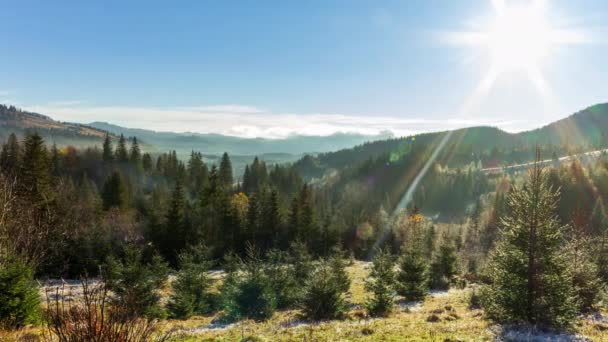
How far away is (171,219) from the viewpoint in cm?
6069

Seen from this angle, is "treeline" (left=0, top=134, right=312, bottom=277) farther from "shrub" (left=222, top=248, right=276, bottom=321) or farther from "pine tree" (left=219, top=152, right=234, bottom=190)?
"shrub" (left=222, top=248, right=276, bottom=321)

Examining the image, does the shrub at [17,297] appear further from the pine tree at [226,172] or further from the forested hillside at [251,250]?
the pine tree at [226,172]

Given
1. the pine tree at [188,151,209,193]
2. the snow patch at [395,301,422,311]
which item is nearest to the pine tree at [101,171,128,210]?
the pine tree at [188,151,209,193]

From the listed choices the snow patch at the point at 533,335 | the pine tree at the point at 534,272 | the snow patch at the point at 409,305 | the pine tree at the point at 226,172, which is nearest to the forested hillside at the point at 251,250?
the pine tree at the point at 534,272

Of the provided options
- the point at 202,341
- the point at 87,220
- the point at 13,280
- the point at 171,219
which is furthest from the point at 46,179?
the point at 202,341

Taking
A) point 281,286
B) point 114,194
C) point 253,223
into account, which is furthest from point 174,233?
point 281,286

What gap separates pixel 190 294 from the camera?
27.7 metres

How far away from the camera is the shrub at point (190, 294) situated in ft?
85.6

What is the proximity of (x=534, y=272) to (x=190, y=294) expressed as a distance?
24101 millimetres

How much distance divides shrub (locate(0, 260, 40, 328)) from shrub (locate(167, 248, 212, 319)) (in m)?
10.4

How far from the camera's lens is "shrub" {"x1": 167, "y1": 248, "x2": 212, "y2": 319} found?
26094 millimetres

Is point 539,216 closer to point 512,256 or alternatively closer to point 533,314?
point 512,256

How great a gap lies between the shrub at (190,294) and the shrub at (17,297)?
10366 mm

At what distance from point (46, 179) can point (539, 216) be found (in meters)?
66.5
